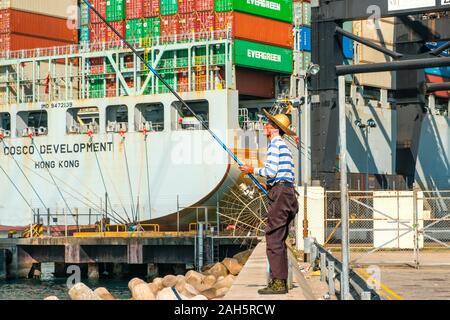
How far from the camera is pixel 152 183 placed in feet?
132

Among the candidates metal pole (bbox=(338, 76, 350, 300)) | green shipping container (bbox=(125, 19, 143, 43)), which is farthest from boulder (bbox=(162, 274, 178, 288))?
green shipping container (bbox=(125, 19, 143, 43))

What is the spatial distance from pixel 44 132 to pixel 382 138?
17.1 meters

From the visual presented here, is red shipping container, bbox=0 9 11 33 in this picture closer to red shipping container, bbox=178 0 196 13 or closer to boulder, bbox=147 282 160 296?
red shipping container, bbox=178 0 196 13

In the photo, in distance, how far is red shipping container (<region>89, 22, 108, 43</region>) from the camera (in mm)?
43122

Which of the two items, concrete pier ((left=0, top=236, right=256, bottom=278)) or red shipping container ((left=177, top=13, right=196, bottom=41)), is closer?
concrete pier ((left=0, top=236, right=256, bottom=278))

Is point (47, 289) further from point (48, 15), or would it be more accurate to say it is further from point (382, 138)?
point (382, 138)

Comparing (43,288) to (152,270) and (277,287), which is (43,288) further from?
(277,287)

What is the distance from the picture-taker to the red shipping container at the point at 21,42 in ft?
143

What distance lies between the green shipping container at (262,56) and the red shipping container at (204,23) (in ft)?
4.23

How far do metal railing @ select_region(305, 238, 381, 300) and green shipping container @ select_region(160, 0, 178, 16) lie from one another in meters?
23.7

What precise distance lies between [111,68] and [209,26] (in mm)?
5631

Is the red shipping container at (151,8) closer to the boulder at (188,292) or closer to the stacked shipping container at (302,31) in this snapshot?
the stacked shipping container at (302,31)

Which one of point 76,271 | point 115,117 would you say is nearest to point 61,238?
point 76,271

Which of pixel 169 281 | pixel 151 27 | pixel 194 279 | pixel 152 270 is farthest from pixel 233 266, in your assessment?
pixel 151 27
